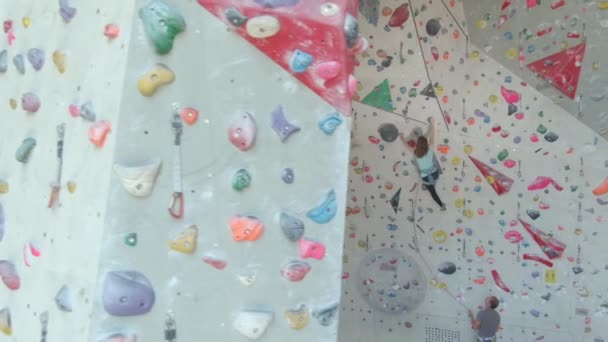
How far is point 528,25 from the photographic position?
406cm

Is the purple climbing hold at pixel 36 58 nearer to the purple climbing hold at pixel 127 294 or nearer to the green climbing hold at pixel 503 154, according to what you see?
the purple climbing hold at pixel 127 294

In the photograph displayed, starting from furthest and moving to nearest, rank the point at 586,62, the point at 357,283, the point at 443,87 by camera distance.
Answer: the point at 357,283 → the point at 443,87 → the point at 586,62

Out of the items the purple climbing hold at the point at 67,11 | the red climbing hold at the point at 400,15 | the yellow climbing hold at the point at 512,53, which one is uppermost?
the red climbing hold at the point at 400,15

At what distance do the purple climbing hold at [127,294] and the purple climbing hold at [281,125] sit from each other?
2.06 feet

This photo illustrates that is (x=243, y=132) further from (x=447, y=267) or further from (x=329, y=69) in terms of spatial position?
(x=447, y=267)

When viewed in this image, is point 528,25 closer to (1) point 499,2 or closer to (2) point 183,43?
(1) point 499,2

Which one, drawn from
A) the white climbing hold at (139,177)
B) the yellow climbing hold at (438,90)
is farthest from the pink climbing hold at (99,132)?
the yellow climbing hold at (438,90)

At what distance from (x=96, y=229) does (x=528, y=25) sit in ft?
10.7

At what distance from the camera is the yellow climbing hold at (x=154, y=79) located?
5.96 feet

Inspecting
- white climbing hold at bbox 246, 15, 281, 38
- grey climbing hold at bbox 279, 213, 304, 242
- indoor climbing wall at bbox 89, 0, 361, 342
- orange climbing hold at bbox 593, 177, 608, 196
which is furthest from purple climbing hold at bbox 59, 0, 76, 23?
orange climbing hold at bbox 593, 177, 608, 196

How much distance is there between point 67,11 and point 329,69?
0.92 m

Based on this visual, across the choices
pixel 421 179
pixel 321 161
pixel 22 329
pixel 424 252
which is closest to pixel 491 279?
pixel 424 252

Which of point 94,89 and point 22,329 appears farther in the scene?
point 22,329

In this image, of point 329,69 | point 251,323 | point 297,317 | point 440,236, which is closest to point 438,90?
point 440,236
